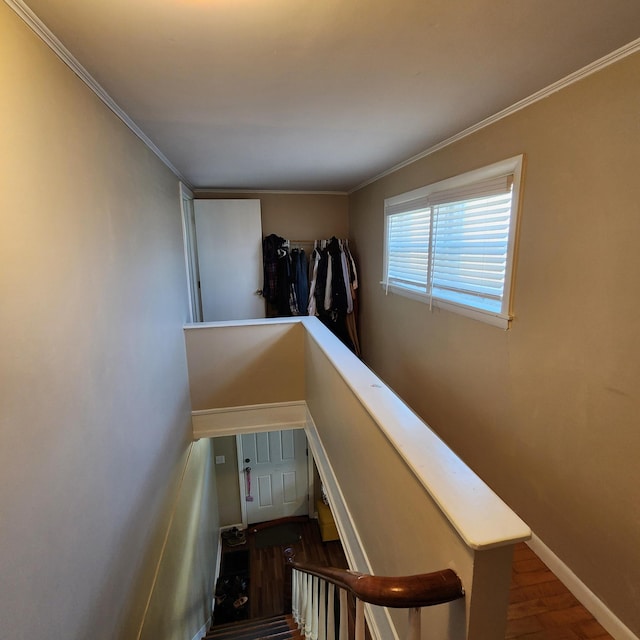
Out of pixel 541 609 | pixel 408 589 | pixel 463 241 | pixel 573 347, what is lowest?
pixel 541 609

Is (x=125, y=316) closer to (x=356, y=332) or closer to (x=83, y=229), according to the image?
(x=83, y=229)

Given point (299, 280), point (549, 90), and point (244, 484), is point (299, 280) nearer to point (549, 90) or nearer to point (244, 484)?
point (549, 90)

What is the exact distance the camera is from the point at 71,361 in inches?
46.3

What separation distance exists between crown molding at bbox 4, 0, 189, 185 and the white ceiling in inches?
0.9

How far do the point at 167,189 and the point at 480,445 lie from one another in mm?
2903

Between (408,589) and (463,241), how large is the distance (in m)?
1.94

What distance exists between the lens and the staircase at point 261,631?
2548mm

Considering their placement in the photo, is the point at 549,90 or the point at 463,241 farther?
the point at 463,241

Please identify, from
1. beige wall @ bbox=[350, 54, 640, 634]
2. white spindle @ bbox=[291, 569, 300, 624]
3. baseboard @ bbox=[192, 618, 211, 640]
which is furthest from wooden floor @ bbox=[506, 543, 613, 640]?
baseboard @ bbox=[192, 618, 211, 640]

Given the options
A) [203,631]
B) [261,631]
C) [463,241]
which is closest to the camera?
[463,241]

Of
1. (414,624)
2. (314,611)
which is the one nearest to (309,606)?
(314,611)

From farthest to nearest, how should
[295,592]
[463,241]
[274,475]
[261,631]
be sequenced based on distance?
[274,475] → [261,631] → [295,592] → [463,241]

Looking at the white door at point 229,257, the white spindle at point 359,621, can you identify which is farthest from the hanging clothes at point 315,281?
the white spindle at point 359,621

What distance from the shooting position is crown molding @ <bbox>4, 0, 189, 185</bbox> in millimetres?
969
